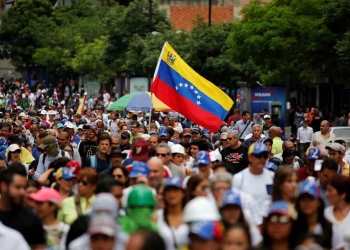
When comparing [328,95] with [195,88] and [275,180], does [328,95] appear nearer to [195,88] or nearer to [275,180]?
[195,88]

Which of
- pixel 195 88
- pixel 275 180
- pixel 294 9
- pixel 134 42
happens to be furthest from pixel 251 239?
pixel 134 42

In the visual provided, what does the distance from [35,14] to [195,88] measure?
234ft

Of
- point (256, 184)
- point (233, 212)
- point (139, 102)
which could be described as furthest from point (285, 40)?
point (233, 212)

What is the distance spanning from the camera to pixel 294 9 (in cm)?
4338

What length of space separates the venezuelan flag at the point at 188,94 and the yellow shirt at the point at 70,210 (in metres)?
10.3

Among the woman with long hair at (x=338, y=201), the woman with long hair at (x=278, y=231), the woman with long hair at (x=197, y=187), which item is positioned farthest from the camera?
the woman with long hair at (x=197, y=187)

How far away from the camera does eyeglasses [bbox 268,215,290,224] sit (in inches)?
352

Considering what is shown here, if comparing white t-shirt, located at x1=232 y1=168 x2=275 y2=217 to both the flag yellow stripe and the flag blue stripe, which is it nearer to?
the flag blue stripe

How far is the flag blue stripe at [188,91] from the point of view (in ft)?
71.1

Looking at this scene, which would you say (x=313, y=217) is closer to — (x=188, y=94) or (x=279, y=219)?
(x=279, y=219)

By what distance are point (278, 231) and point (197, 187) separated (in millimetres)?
1945

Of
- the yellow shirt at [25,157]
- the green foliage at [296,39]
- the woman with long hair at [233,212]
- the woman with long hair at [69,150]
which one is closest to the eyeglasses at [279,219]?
the woman with long hair at [233,212]

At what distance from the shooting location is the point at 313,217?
999 centimetres

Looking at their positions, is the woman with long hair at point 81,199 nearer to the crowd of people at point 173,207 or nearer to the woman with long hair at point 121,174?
the crowd of people at point 173,207
